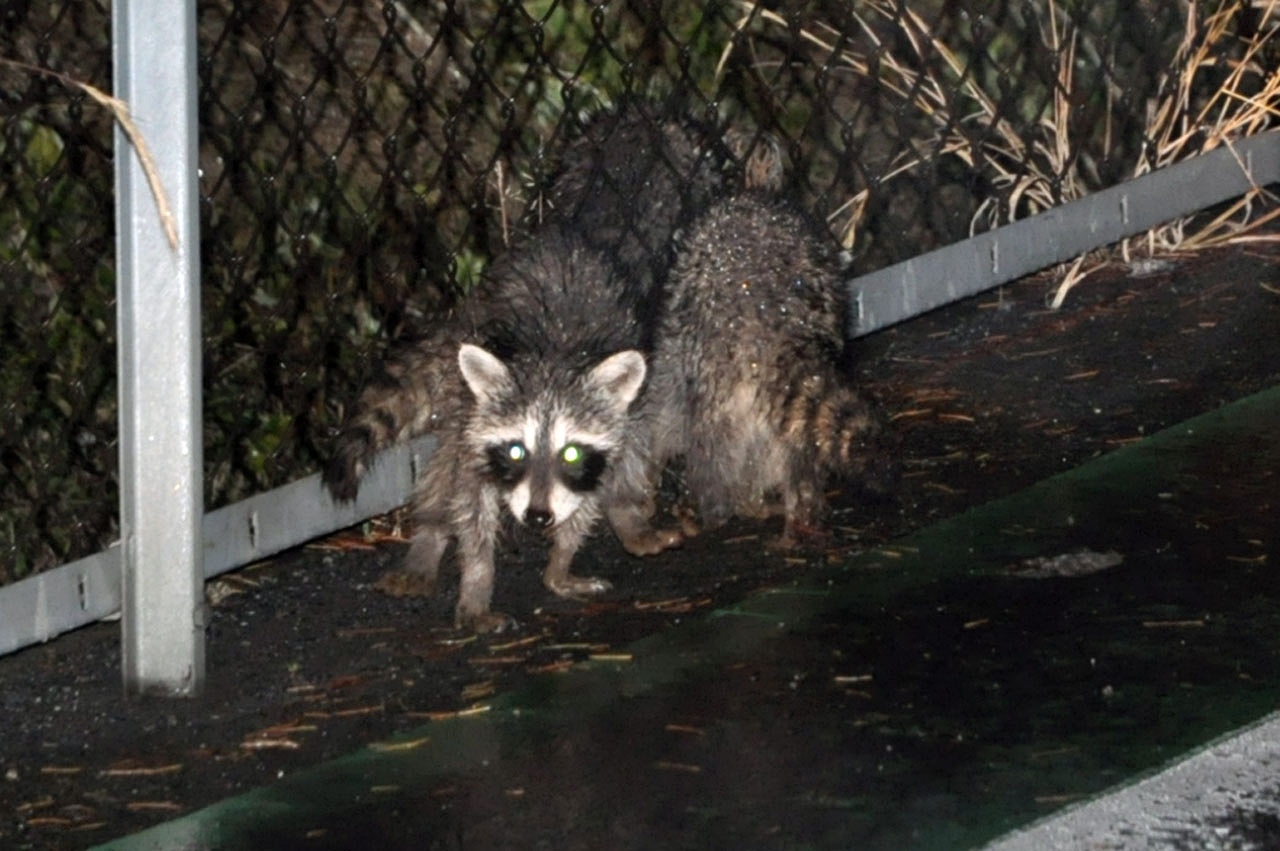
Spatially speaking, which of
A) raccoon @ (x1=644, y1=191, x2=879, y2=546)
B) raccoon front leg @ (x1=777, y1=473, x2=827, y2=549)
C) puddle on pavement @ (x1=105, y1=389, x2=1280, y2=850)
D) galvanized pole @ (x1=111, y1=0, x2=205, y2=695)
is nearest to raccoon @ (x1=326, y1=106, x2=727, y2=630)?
raccoon @ (x1=644, y1=191, x2=879, y2=546)

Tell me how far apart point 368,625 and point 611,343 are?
112 cm

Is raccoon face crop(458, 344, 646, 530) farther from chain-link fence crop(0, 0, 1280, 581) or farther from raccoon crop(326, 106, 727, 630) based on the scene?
chain-link fence crop(0, 0, 1280, 581)

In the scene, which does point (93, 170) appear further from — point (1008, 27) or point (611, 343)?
point (1008, 27)

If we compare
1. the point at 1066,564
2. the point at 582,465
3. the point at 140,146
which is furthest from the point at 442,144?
the point at 140,146

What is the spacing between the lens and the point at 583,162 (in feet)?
20.8

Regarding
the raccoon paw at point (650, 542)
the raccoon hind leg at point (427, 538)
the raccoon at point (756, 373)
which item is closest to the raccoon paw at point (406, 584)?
the raccoon hind leg at point (427, 538)

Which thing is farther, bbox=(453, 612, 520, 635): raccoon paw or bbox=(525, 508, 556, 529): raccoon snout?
bbox=(525, 508, 556, 529): raccoon snout

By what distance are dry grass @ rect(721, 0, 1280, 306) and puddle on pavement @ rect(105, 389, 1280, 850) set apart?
2.05m

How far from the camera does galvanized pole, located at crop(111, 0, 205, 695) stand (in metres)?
4.12

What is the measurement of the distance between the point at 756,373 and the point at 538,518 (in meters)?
0.75

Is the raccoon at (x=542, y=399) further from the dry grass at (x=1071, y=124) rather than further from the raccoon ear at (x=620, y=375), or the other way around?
the dry grass at (x=1071, y=124)

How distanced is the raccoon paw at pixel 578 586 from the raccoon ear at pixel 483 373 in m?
0.49

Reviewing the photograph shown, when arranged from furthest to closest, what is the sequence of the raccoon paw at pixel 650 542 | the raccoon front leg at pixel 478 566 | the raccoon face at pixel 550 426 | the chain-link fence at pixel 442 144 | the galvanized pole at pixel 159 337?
1. the chain-link fence at pixel 442 144
2. the raccoon paw at pixel 650 542
3. the raccoon face at pixel 550 426
4. the raccoon front leg at pixel 478 566
5. the galvanized pole at pixel 159 337

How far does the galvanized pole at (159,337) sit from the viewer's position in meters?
4.12
